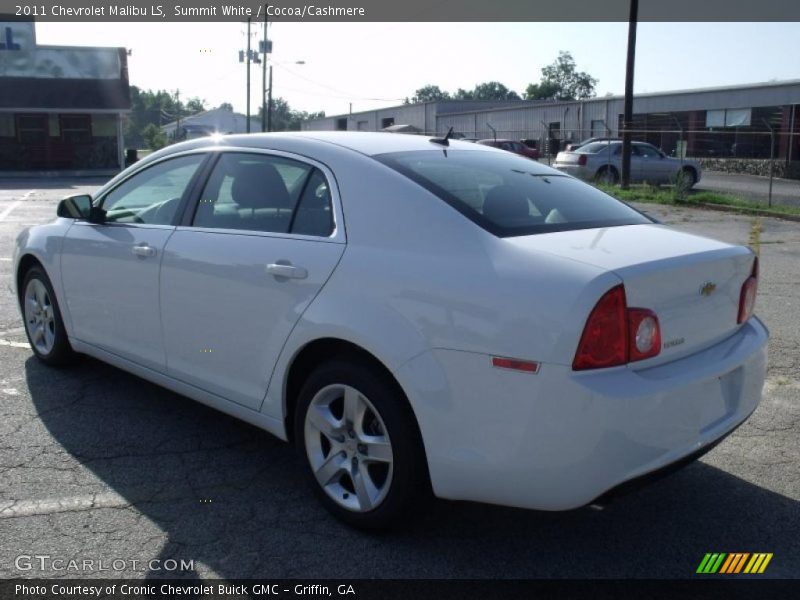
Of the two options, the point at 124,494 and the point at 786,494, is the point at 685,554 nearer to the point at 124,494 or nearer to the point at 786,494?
the point at 786,494

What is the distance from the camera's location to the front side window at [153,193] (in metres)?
4.55

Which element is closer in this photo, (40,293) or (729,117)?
(40,293)

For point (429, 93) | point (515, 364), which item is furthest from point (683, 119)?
point (429, 93)

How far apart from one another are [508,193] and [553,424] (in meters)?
1.29

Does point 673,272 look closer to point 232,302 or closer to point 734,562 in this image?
point 734,562

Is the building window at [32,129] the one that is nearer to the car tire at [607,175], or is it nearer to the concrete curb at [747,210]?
the car tire at [607,175]

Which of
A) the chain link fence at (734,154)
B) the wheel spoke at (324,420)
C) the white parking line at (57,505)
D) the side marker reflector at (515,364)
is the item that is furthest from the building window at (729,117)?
the white parking line at (57,505)

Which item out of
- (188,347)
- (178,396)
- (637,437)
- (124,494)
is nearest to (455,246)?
(637,437)

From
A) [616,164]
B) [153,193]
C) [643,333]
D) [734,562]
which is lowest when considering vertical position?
[734,562]

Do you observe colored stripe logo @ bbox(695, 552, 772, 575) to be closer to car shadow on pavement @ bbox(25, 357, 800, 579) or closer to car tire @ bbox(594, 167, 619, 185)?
car shadow on pavement @ bbox(25, 357, 800, 579)

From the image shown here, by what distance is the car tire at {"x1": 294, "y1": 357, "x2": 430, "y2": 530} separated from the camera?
3219 mm

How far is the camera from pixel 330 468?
3.57 meters

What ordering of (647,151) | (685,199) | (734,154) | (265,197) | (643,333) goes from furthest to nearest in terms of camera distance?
(734,154) → (647,151) → (685,199) → (265,197) → (643,333)

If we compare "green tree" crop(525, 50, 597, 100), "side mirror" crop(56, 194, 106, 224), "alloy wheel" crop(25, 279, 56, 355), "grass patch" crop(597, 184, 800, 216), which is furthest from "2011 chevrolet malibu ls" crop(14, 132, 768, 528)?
"green tree" crop(525, 50, 597, 100)
